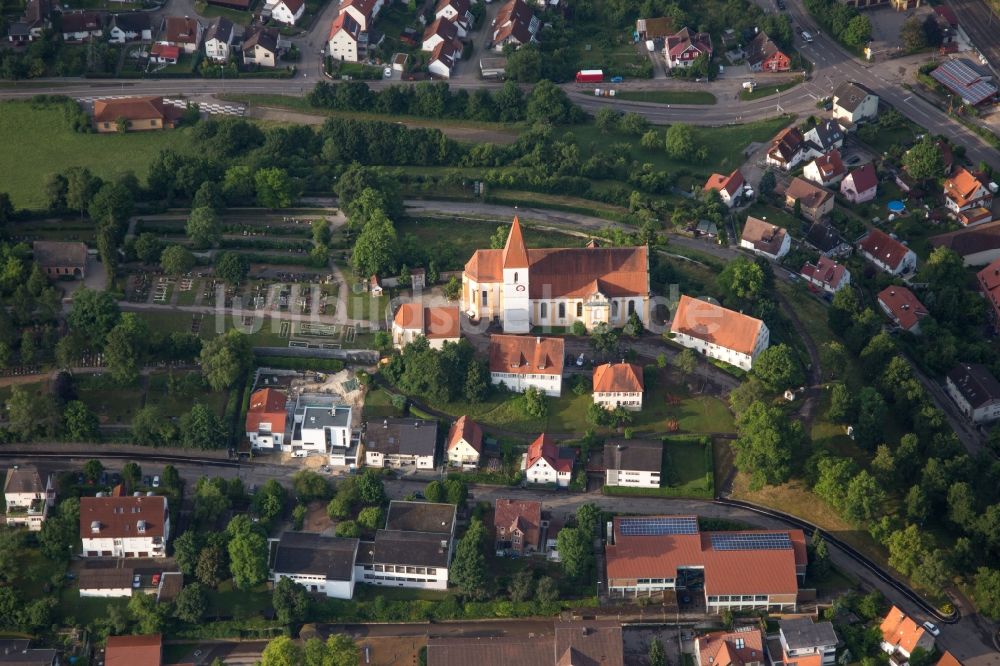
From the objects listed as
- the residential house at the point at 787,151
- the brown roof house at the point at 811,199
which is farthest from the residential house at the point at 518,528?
the residential house at the point at 787,151

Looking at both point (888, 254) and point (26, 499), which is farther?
point (888, 254)

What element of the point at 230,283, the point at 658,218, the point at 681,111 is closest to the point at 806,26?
the point at 681,111

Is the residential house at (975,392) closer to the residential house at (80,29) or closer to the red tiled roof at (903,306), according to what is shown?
the red tiled roof at (903,306)

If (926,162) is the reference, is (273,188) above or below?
above

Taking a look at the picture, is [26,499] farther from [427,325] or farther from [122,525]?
[427,325]

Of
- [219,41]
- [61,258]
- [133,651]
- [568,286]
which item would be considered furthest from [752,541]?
[219,41]

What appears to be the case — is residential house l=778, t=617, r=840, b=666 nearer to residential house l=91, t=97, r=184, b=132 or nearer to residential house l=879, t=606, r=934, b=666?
residential house l=879, t=606, r=934, b=666
